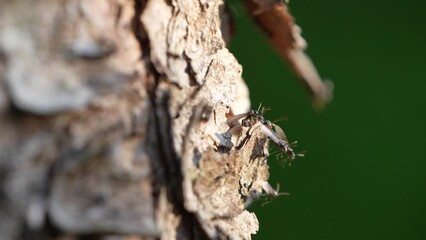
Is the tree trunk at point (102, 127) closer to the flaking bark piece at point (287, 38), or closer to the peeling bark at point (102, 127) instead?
the peeling bark at point (102, 127)

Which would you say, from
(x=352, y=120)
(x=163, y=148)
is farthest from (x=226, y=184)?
(x=352, y=120)

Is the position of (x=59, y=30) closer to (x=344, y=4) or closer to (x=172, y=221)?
(x=172, y=221)

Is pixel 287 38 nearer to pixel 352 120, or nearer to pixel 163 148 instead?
pixel 163 148

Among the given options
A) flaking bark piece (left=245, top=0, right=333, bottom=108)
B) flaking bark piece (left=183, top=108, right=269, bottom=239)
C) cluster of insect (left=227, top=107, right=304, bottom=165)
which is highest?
flaking bark piece (left=245, top=0, right=333, bottom=108)

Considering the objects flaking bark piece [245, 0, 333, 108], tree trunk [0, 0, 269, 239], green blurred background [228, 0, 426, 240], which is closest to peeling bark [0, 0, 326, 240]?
tree trunk [0, 0, 269, 239]

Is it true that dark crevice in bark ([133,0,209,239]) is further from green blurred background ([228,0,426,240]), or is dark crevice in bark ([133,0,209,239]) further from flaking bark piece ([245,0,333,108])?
green blurred background ([228,0,426,240])

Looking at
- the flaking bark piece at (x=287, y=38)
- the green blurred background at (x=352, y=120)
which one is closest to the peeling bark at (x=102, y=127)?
the flaking bark piece at (x=287, y=38)
